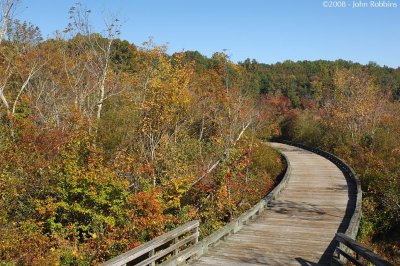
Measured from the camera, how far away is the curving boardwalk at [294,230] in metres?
10.3

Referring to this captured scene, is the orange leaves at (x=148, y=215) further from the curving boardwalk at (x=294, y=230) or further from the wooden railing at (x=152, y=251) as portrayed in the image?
the wooden railing at (x=152, y=251)

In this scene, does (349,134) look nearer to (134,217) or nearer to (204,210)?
(204,210)

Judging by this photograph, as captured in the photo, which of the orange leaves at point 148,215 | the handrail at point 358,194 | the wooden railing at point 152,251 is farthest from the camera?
the orange leaves at point 148,215

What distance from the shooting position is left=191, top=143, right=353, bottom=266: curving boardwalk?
1029cm

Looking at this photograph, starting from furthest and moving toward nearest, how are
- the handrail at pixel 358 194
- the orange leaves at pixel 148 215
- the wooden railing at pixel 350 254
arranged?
the orange leaves at pixel 148 215 < the handrail at pixel 358 194 < the wooden railing at pixel 350 254

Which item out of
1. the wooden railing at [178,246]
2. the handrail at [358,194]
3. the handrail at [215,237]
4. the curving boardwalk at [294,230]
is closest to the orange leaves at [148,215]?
the wooden railing at [178,246]

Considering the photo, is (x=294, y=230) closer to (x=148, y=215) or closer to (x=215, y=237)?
(x=215, y=237)

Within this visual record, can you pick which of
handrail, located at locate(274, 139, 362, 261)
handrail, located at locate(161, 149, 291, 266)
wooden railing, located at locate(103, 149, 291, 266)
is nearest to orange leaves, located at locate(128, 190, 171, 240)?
wooden railing, located at locate(103, 149, 291, 266)

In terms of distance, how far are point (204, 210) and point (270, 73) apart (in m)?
102

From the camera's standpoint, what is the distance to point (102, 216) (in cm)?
1386

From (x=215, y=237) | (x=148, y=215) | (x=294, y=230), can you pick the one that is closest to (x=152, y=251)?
(x=215, y=237)

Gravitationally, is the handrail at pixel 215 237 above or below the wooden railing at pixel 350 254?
below

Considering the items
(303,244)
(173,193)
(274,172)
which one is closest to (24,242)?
(173,193)

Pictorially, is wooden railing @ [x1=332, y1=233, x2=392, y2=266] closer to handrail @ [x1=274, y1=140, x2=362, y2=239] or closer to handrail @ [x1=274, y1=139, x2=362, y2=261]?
handrail @ [x1=274, y1=139, x2=362, y2=261]
